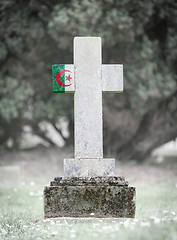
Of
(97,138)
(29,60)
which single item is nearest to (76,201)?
(97,138)

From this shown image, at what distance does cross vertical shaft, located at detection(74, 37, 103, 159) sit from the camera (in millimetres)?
4840

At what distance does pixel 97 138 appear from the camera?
4.86 m

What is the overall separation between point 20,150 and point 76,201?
27.0 feet

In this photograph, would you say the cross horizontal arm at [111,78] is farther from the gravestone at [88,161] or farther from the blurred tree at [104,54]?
the blurred tree at [104,54]

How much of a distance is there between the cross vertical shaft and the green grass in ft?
3.39

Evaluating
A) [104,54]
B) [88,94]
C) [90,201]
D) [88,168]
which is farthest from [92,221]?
[104,54]

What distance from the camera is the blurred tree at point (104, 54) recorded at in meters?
9.36

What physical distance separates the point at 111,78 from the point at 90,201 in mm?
1726

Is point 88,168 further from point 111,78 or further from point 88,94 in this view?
point 111,78

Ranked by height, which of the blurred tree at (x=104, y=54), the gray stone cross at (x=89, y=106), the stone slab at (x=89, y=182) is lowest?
the stone slab at (x=89, y=182)

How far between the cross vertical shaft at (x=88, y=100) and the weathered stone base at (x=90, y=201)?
55cm

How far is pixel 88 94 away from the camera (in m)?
4.92

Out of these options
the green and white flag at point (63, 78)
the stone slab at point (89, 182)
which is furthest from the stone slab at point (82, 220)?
the green and white flag at point (63, 78)

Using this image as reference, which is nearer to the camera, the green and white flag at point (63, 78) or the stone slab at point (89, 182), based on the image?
the stone slab at point (89, 182)
